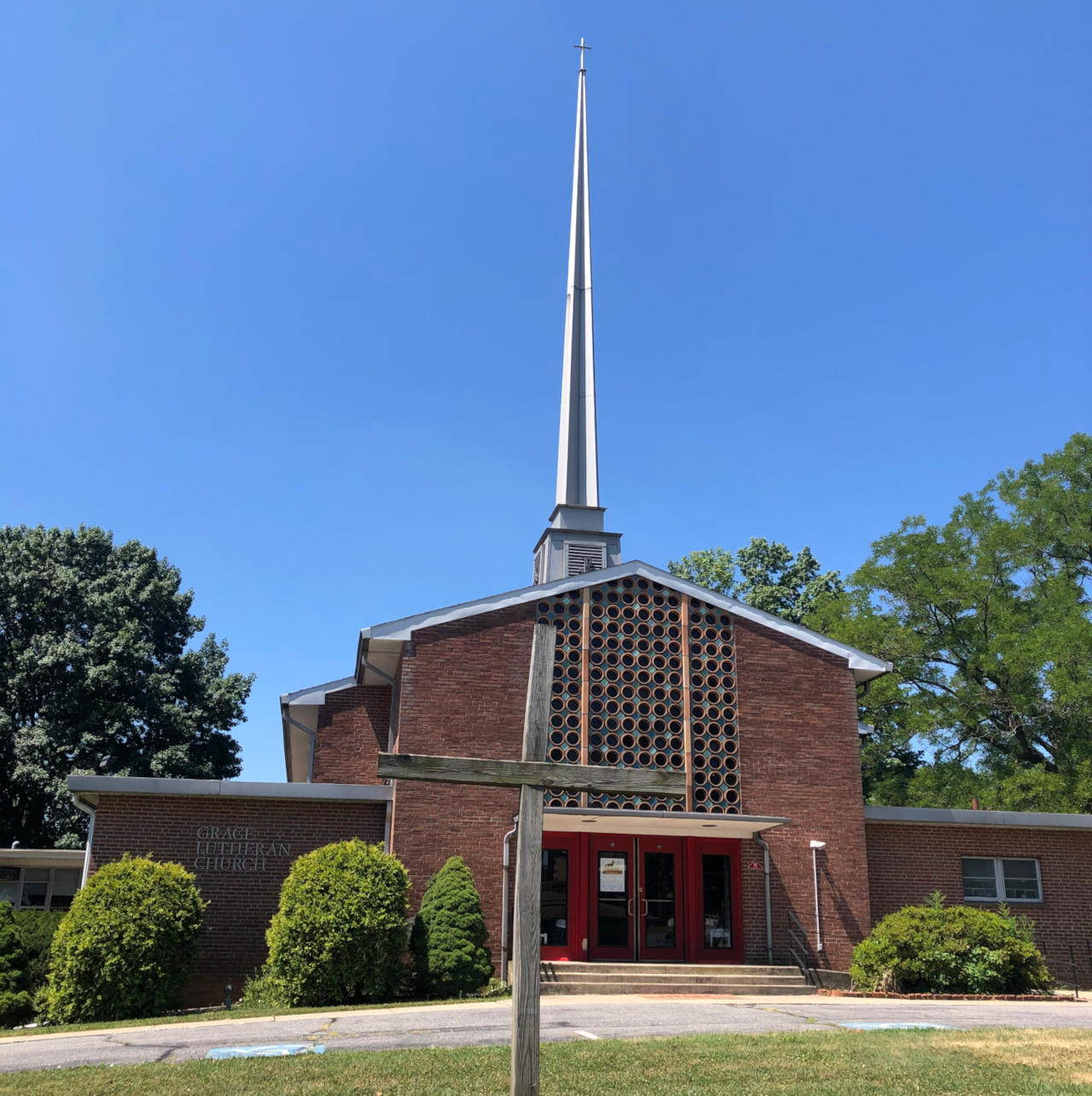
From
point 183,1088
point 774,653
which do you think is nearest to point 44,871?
point 774,653

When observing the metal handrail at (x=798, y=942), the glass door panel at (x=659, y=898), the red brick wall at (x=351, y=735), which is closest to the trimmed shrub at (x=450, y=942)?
the glass door panel at (x=659, y=898)

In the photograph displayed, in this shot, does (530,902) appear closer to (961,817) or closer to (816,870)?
(816,870)

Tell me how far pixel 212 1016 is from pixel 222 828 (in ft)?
15.2

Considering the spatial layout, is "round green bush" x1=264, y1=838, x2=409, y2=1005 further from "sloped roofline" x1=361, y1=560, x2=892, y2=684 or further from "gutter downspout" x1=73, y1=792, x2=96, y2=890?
"sloped roofline" x1=361, y1=560, x2=892, y2=684

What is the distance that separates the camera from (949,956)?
1708 cm

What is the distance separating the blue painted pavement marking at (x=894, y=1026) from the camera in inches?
463

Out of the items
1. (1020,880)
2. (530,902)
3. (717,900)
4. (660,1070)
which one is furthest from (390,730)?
(530,902)

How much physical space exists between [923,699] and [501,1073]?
28.9m

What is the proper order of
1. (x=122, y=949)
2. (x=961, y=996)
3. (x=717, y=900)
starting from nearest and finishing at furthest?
(x=122, y=949) → (x=961, y=996) → (x=717, y=900)

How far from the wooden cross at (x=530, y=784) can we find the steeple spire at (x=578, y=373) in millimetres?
19703

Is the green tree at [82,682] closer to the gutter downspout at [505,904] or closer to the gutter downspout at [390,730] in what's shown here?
the gutter downspout at [390,730]

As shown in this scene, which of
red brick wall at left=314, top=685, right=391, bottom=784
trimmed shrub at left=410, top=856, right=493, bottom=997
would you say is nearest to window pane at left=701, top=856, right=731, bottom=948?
trimmed shrub at left=410, top=856, right=493, bottom=997

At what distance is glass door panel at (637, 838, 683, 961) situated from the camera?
765 inches

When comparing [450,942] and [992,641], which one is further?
[992,641]
